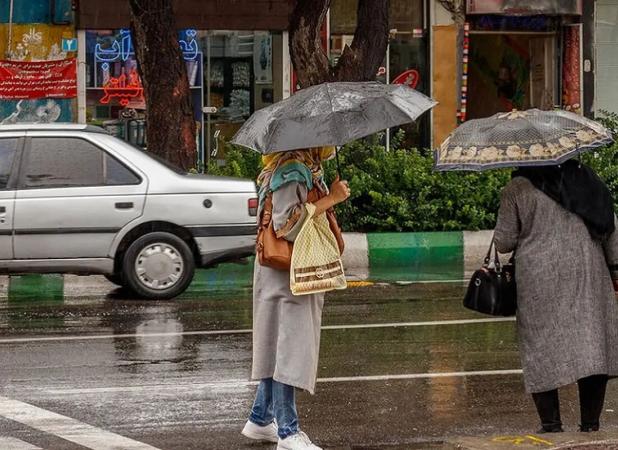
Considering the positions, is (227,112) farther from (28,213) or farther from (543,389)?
(543,389)

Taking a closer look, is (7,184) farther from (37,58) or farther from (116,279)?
(37,58)

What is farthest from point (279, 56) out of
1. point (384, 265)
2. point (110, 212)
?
point (110, 212)

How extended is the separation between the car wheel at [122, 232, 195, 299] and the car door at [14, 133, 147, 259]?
0.27m

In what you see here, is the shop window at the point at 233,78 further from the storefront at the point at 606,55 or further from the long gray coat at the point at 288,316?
the long gray coat at the point at 288,316

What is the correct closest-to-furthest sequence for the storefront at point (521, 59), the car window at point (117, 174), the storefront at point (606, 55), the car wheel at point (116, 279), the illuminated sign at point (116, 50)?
the car window at point (117, 174)
the car wheel at point (116, 279)
the illuminated sign at point (116, 50)
the storefront at point (521, 59)
the storefront at point (606, 55)

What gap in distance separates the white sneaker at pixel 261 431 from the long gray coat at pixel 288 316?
46 centimetres

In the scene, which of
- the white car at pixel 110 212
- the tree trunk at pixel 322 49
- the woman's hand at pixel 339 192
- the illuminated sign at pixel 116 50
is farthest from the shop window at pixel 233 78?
the woman's hand at pixel 339 192

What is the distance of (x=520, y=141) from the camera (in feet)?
22.4

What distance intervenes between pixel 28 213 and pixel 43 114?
28.7ft

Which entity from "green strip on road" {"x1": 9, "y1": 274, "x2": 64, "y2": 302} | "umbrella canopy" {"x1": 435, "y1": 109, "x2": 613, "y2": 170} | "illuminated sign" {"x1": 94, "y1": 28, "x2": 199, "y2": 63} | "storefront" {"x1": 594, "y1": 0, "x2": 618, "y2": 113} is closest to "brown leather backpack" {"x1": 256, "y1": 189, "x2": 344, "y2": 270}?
"umbrella canopy" {"x1": 435, "y1": 109, "x2": 613, "y2": 170}

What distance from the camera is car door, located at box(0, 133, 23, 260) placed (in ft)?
42.1

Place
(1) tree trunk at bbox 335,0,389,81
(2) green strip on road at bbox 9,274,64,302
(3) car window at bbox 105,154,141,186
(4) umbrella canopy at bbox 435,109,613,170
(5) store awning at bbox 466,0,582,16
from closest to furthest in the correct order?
1. (4) umbrella canopy at bbox 435,109,613,170
2. (3) car window at bbox 105,154,141,186
3. (2) green strip on road at bbox 9,274,64,302
4. (1) tree trunk at bbox 335,0,389,81
5. (5) store awning at bbox 466,0,582,16

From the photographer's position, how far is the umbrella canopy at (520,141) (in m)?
6.73

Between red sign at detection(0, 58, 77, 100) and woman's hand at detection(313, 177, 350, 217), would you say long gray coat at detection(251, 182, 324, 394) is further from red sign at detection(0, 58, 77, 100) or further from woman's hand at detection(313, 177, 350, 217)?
red sign at detection(0, 58, 77, 100)
